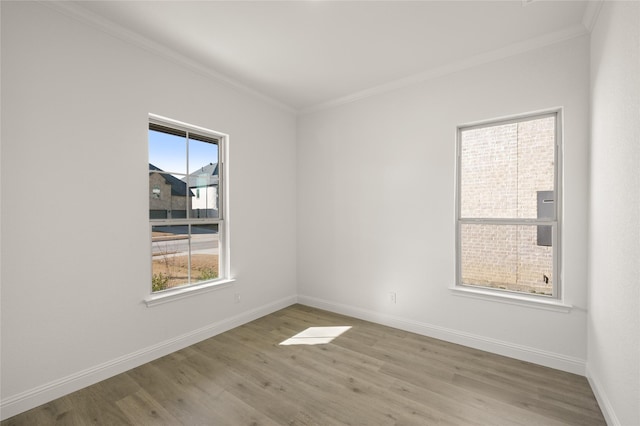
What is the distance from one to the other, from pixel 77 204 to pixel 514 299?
393 cm

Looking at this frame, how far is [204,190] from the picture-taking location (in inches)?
129

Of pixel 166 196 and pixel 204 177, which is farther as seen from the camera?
pixel 204 177

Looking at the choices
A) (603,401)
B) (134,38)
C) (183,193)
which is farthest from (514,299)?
(134,38)

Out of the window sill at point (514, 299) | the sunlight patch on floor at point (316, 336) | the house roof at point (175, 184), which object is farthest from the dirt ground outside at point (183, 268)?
the window sill at point (514, 299)

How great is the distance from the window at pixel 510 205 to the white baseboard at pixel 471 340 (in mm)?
515

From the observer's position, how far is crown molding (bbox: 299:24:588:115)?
Result: 2.48 meters

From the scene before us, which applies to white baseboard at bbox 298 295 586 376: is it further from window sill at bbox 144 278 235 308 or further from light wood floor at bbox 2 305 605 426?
window sill at bbox 144 278 235 308

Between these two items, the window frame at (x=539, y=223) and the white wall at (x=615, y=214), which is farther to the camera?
the window frame at (x=539, y=223)

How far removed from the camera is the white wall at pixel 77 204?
198cm

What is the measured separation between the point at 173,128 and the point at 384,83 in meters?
2.48

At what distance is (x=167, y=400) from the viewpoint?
7.04 ft

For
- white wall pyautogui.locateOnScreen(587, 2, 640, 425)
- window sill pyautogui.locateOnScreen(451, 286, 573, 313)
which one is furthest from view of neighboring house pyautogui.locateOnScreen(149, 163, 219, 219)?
white wall pyautogui.locateOnScreen(587, 2, 640, 425)

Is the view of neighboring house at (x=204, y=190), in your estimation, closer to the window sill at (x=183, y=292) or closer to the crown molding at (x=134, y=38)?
the window sill at (x=183, y=292)

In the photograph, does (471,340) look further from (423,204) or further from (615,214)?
(615,214)
